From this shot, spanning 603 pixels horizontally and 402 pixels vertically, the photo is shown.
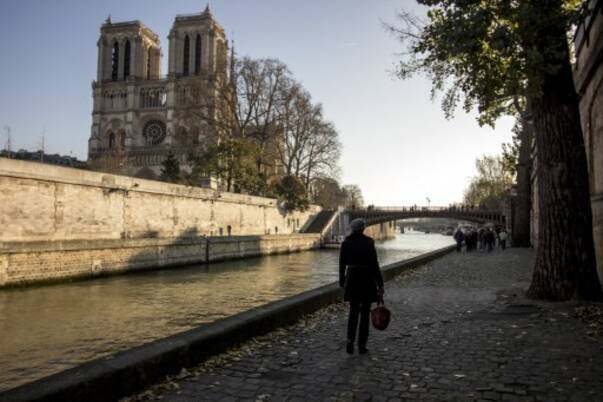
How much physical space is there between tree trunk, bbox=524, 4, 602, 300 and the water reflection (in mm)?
7034

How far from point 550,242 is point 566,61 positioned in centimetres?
294

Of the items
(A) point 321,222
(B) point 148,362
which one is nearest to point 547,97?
(B) point 148,362

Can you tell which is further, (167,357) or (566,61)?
(566,61)

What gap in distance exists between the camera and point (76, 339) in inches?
364

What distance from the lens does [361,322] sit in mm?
5469

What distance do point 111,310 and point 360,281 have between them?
914 centimetres

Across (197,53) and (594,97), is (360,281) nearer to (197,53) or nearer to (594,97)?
(594,97)

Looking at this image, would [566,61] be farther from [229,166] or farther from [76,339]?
[229,166]

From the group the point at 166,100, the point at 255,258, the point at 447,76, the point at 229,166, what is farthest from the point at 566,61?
the point at 166,100

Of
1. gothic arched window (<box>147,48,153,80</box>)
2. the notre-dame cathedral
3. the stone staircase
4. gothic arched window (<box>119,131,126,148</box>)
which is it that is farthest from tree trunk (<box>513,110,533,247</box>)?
gothic arched window (<box>147,48,153,80</box>)

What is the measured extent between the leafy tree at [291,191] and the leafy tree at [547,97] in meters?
37.1

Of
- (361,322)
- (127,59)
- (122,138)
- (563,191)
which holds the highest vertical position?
(127,59)

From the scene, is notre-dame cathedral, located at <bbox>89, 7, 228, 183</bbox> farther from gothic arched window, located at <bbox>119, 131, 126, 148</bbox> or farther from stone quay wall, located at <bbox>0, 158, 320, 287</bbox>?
stone quay wall, located at <bbox>0, 158, 320, 287</bbox>

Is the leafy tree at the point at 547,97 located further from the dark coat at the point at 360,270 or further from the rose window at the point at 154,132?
the rose window at the point at 154,132
